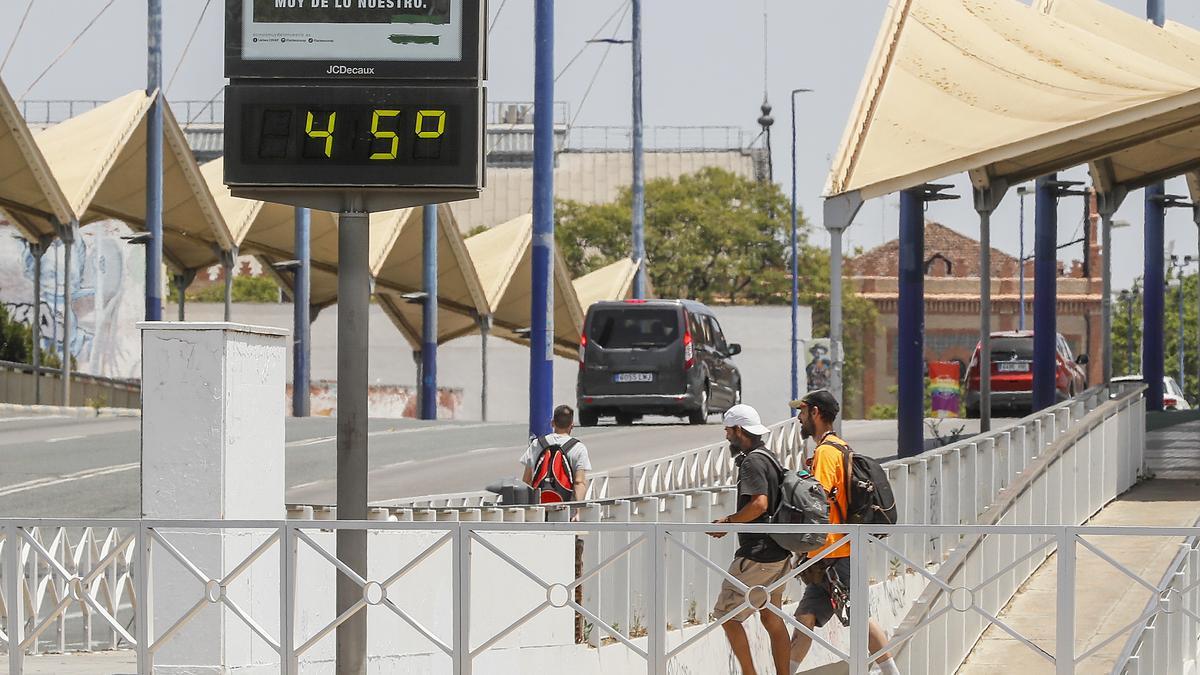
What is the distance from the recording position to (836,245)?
23.8 m

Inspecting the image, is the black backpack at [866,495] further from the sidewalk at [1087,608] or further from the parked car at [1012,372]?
the parked car at [1012,372]

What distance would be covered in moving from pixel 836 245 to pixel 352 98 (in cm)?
1450

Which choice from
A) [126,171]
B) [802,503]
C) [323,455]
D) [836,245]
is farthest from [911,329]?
[802,503]

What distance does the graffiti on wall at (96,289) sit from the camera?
8631cm

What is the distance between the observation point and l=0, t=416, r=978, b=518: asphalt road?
2311 cm

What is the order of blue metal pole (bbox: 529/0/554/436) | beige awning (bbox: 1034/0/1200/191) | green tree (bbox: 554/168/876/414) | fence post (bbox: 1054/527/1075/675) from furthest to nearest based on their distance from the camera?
green tree (bbox: 554/168/876/414)
beige awning (bbox: 1034/0/1200/191)
blue metal pole (bbox: 529/0/554/436)
fence post (bbox: 1054/527/1075/675)

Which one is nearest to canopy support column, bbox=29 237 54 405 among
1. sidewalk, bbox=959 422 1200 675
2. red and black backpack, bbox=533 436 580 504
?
red and black backpack, bbox=533 436 580 504

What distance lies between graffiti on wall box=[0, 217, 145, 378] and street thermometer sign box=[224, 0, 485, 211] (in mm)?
78268

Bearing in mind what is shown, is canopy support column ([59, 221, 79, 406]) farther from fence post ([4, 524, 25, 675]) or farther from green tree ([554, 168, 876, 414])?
green tree ([554, 168, 876, 414])

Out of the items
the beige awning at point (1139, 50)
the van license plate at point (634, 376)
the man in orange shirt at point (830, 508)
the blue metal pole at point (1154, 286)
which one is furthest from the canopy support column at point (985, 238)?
the man in orange shirt at point (830, 508)

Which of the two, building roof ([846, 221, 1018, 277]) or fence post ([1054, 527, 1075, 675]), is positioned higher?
building roof ([846, 221, 1018, 277])

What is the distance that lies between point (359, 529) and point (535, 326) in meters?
12.7

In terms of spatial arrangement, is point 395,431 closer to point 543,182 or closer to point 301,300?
point 301,300

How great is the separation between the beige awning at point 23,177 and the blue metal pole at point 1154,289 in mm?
22254
